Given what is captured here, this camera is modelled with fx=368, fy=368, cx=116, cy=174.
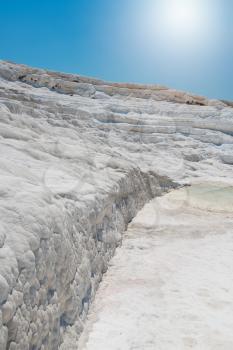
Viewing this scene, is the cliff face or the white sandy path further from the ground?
the cliff face

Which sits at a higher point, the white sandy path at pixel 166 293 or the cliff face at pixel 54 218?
the cliff face at pixel 54 218

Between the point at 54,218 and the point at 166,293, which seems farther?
the point at 166,293

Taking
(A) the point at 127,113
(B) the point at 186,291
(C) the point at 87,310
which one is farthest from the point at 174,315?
(A) the point at 127,113

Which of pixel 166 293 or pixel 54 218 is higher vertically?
pixel 54 218

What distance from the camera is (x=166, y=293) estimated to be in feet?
17.1

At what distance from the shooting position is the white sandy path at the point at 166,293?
412cm

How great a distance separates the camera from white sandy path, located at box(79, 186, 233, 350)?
13.5ft

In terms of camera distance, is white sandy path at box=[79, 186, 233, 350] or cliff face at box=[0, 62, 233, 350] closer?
cliff face at box=[0, 62, 233, 350]

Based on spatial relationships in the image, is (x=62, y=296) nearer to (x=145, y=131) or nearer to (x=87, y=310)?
(x=87, y=310)

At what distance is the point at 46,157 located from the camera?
7.09 m

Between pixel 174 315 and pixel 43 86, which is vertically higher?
pixel 43 86

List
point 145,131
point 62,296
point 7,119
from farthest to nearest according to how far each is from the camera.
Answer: point 145,131 → point 7,119 → point 62,296

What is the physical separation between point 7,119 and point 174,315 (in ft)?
19.4

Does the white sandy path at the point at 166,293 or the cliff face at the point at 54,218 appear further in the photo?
the white sandy path at the point at 166,293
